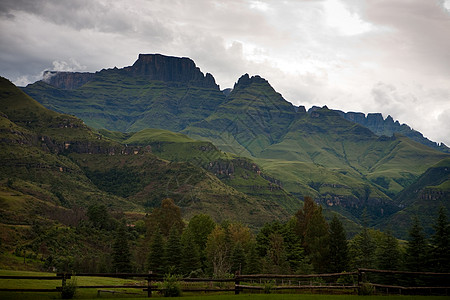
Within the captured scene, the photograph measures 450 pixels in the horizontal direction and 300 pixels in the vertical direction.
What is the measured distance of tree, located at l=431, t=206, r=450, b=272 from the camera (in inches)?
1987

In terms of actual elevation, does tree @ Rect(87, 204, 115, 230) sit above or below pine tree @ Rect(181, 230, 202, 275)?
above

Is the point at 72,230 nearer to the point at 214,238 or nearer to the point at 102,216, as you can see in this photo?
the point at 102,216

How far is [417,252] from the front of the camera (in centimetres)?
5484

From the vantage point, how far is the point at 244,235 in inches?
3487

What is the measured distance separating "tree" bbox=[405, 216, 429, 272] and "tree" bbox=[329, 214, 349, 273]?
41.5ft

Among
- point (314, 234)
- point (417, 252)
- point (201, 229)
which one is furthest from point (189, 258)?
point (417, 252)

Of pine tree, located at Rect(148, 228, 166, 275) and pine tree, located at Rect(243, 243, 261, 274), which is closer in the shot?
pine tree, located at Rect(243, 243, 261, 274)

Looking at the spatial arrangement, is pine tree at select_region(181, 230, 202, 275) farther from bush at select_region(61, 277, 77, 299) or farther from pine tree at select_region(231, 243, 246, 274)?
bush at select_region(61, 277, 77, 299)

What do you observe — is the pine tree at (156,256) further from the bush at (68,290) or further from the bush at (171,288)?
the bush at (68,290)

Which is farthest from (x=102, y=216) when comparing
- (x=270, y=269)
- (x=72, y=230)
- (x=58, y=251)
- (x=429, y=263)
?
(x=429, y=263)

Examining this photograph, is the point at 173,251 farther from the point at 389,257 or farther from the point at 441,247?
the point at 441,247

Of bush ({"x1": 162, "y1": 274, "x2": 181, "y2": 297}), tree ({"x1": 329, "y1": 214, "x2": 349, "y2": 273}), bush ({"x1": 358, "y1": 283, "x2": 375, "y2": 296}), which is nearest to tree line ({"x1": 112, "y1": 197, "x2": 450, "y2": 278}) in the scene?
tree ({"x1": 329, "y1": 214, "x2": 349, "y2": 273})

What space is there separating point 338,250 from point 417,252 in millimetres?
15179

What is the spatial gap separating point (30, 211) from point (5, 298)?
419ft
